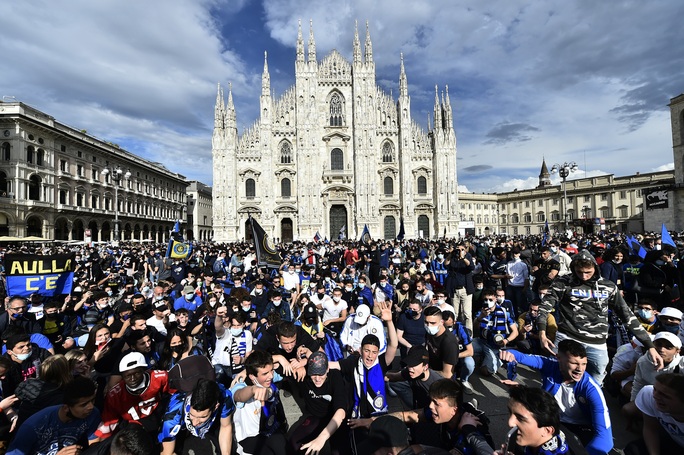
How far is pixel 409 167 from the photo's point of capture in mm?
36531

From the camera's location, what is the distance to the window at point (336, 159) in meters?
36.8

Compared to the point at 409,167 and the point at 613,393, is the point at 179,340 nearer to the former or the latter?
the point at 613,393

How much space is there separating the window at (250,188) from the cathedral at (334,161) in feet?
0.35

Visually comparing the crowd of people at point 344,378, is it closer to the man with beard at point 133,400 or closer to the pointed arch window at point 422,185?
the man with beard at point 133,400

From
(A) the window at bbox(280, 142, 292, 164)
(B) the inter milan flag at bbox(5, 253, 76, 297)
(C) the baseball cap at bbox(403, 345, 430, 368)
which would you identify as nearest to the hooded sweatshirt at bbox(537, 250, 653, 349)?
(C) the baseball cap at bbox(403, 345, 430, 368)

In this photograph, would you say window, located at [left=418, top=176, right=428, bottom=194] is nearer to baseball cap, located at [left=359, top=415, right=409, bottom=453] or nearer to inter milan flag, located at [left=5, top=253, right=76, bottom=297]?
inter milan flag, located at [left=5, top=253, right=76, bottom=297]

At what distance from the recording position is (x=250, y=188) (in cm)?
3625

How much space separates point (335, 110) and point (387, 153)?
7412mm

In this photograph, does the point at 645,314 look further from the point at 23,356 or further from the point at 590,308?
the point at 23,356

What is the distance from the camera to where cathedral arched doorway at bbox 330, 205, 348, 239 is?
37.1 m

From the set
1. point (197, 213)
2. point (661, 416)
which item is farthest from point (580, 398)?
point (197, 213)

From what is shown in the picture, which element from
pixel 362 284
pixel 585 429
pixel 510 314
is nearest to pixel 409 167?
pixel 362 284

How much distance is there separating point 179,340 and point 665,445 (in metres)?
4.98

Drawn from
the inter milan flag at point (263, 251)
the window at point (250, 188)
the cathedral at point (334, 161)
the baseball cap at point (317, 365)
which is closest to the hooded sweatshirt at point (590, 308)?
the baseball cap at point (317, 365)
